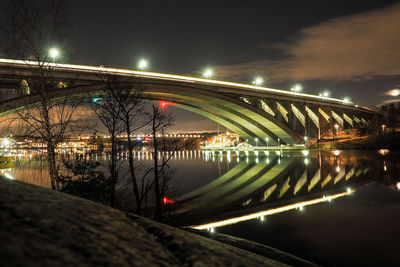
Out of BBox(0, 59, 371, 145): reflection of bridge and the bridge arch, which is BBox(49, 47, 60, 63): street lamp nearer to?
BBox(0, 59, 371, 145): reflection of bridge

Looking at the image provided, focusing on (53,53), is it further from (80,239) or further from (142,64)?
(142,64)

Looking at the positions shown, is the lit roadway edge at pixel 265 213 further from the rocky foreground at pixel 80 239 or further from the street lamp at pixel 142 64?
the street lamp at pixel 142 64

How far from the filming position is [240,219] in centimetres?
862

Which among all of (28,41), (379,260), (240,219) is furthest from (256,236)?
(28,41)

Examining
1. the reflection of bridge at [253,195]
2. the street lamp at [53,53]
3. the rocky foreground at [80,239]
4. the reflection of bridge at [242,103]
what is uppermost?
A: the reflection of bridge at [242,103]

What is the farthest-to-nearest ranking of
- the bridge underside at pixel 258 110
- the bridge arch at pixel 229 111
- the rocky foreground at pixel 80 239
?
the bridge underside at pixel 258 110 → the bridge arch at pixel 229 111 → the rocky foreground at pixel 80 239

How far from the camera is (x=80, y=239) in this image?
5.69 feet

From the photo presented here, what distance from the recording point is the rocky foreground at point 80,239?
1.43 meters

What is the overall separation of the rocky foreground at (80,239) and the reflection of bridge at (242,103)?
24.8 meters

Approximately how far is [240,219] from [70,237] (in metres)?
7.59

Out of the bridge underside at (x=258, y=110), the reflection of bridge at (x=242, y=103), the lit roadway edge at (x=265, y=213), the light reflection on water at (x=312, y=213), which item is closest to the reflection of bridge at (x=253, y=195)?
the light reflection on water at (x=312, y=213)

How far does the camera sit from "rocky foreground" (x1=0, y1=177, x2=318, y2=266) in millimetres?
1432

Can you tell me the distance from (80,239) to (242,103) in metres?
46.5

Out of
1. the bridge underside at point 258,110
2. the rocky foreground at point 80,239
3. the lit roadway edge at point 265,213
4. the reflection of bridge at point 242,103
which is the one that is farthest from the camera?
the bridge underside at point 258,110
